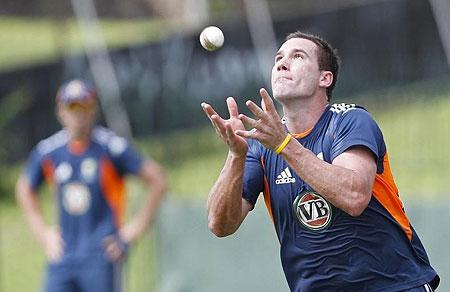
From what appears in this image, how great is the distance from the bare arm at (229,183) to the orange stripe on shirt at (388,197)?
71 centimetres

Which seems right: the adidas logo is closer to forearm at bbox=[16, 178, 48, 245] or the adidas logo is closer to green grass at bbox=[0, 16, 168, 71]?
forearm at bbox=[16, 178, 48, 245]

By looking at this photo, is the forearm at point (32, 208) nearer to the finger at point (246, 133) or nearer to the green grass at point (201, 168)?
the green grass at point (201, 168)

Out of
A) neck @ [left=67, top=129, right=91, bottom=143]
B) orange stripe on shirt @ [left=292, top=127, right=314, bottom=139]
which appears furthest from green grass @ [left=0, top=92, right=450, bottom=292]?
orange stripe on shirt @ [left=292, top=127, right=314, bottom=139]

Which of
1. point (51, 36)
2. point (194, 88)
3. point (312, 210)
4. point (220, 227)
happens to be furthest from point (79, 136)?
point (312, 210)

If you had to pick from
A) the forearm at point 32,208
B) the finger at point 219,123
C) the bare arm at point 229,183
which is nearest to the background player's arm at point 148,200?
the forearm at point 32,208

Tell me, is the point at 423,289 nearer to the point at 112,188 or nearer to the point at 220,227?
the point at 220,227

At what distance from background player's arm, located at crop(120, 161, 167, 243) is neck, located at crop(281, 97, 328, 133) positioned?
4.64 metres

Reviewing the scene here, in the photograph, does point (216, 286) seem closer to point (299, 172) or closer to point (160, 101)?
point (160, 101)

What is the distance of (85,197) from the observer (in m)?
10.5

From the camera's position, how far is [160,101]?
11727mm

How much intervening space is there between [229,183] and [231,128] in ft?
1.16

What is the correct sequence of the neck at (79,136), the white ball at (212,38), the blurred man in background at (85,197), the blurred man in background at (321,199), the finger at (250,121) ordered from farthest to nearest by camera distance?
the neck at (79,136) < the blurred man in background at (85,197) < the white ball at (212,38) < the blurred man in background at (321,199) < the finger at (250,121)

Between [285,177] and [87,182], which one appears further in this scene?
[87,182]

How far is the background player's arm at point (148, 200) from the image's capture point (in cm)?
1072
